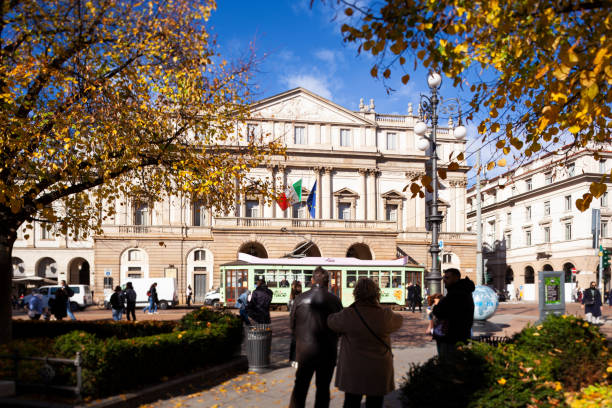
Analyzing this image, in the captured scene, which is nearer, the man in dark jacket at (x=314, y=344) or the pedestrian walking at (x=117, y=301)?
the man in dark jacket at (x=314, y=344)

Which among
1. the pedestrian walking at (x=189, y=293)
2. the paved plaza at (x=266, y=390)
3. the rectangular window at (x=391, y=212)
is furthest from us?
the rectangular window at (x=391, y=212)

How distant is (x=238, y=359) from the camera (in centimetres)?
1089

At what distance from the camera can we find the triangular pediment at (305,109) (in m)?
48.2

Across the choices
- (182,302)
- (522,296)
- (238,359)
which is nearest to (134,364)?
(238,359)

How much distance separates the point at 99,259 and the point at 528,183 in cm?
4443

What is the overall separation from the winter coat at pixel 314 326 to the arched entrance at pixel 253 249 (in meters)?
35.2

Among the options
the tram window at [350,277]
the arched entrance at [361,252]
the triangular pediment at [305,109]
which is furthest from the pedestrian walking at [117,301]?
the triangular pediment at [305,109]

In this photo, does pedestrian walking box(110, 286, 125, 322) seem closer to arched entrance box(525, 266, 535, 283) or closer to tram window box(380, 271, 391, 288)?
tram window box(380, 271, 391, 288)

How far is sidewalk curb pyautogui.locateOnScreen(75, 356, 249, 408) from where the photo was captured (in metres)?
7.48

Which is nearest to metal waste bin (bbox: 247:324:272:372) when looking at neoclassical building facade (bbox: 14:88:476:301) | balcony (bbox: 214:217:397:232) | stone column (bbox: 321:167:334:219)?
balcony (bbox: 214:217:397:232)

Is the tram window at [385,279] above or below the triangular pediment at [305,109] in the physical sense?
below

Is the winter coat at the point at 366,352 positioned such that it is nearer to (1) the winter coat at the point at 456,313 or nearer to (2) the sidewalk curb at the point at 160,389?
(1) the winter coat at the point at 456,313

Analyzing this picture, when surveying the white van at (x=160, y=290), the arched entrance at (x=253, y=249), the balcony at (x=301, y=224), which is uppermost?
the balcony at (x=301, y=224)

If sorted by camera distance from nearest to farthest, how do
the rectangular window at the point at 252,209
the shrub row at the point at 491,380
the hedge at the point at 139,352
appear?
the shrub row at the point at 491,380
the hedge at the point at 139,352
the rectangular window at the point at 252,209
